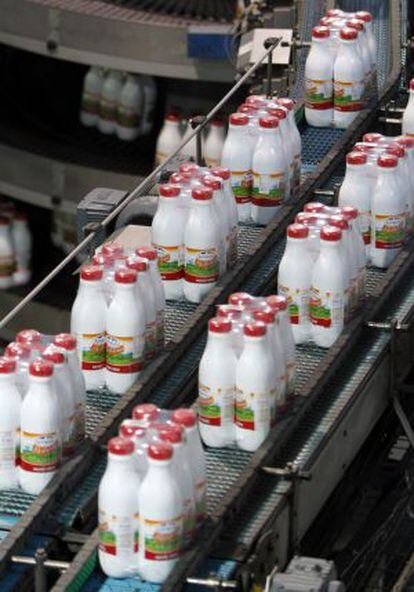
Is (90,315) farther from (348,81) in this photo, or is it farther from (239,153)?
(348,81)

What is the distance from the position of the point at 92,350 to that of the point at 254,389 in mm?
826

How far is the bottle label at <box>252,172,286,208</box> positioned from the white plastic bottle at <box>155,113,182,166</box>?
6380 millimetres

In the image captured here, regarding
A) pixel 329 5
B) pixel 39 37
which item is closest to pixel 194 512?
pixel 329 5

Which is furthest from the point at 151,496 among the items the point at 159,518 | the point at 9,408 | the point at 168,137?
the point at 168,137

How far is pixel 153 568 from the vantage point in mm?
7992

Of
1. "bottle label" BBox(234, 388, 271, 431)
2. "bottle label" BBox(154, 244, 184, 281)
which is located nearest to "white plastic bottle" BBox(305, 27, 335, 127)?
"bottle label" BBox(154, 244, 184, 281)

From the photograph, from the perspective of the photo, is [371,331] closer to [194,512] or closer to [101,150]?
[194,512]

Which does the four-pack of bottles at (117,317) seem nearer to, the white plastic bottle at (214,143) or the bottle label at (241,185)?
the bottle label at (241,185)

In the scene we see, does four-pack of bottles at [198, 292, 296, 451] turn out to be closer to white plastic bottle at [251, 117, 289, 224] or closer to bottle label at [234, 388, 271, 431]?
bottle label at [234, 388, 271, 431]

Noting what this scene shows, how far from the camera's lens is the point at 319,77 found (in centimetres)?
1104

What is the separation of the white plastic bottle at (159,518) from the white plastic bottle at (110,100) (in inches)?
390

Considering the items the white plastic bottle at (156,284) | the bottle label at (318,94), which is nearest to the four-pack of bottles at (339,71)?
the bottle label at (318,94)

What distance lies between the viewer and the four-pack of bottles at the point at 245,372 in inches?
336

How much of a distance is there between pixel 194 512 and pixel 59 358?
0.83m
